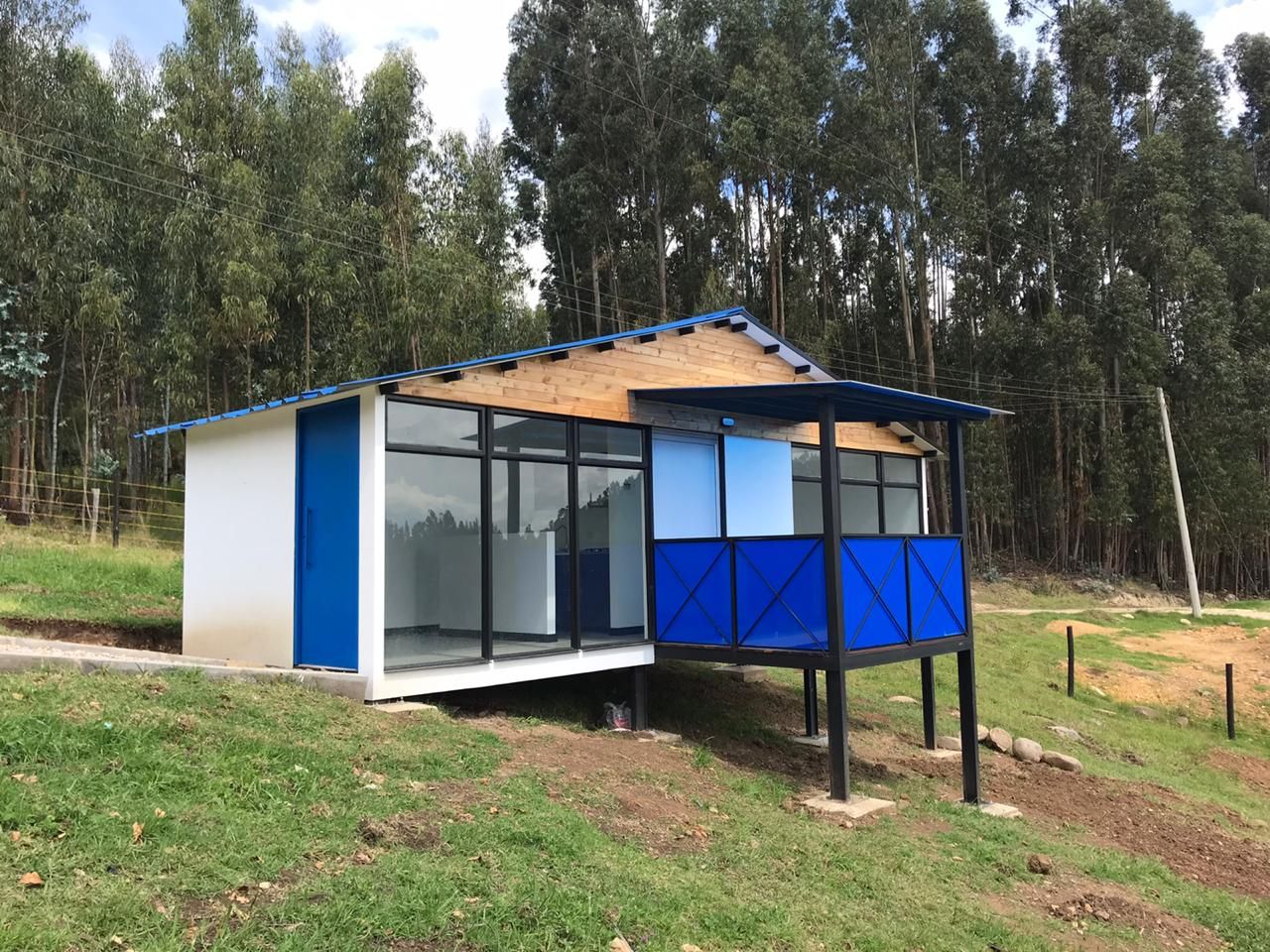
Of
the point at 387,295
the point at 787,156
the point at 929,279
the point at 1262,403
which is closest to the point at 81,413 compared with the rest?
the point at 387,295

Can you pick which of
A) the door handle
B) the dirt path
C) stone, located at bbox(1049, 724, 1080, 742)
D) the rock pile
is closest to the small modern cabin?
the door handle

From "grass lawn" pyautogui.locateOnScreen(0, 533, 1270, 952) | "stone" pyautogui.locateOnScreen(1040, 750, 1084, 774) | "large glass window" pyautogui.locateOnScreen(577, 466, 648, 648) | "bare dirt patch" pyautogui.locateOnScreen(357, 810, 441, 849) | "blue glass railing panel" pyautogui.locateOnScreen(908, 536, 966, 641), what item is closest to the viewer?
"grass lawn" pyautogui.locateOnScreen(0, 533, 1270, 952)

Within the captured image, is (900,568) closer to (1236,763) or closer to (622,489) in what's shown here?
(622,489)

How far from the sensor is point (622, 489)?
9117 millimetres

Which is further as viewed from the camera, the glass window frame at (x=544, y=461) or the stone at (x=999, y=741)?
the stone at (x=999, y=741)

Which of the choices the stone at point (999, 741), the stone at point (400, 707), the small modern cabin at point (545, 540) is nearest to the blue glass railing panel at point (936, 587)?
the small modern cabin at point (545, 540)

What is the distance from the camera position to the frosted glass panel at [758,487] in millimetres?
10109

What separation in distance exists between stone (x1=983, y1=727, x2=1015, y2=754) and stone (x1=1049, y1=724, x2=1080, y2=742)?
1.61m

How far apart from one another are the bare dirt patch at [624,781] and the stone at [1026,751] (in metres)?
4.37

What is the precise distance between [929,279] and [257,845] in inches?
1204

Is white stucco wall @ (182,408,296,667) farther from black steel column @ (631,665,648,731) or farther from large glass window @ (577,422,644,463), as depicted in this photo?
black steel column @ (631,665,648,731)

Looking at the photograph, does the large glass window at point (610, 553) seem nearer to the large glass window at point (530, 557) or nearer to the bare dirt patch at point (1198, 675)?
the large glass window at point (530, 557)

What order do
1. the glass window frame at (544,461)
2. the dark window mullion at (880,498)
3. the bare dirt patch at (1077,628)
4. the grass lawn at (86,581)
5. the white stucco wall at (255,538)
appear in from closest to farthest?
the white stucco wall at (255,538)
the glass window frame at (544,461)
the grass lawn at (86,581)
the dark window mullion at (880,498)
the bare dirt patch at (1077,628)

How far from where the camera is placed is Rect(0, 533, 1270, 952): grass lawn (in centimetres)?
354
